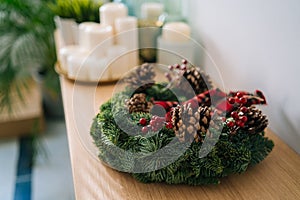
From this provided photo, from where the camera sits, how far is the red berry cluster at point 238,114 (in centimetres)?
64

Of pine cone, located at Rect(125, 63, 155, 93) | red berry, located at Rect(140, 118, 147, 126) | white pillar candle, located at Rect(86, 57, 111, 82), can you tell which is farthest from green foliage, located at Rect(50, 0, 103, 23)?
red berry, located at Rect(140, 118, 147, 126)

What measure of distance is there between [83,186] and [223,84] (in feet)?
1.65

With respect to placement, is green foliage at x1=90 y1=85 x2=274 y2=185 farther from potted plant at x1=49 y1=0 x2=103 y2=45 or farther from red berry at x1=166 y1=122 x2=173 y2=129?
potted plant at x1=49 y1=0 x2=103 y2=45

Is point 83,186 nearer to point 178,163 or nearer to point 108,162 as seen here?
point 108,162

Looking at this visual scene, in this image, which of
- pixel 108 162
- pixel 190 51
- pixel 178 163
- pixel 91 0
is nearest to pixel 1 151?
pixel 91 0

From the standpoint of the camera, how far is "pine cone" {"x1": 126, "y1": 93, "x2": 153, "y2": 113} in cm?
69

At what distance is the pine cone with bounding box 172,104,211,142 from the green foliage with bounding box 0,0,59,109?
1022 mm

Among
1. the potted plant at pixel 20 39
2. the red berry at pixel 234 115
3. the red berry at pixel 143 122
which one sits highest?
the red berry at pixel 234 115

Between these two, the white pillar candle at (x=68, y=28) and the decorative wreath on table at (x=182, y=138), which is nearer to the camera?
the decorative wreath on table at (x=182, y=138)

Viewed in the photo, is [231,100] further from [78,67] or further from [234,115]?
[78,67]

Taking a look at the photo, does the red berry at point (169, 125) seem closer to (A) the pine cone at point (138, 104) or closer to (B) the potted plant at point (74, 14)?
(A) the pine cone at point (138, 104)

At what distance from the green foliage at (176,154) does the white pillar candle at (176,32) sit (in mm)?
454

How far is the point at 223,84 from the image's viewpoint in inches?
37.3

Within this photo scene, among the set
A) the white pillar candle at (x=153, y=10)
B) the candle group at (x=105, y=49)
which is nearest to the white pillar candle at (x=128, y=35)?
the candle group at (x=105, y=49)
